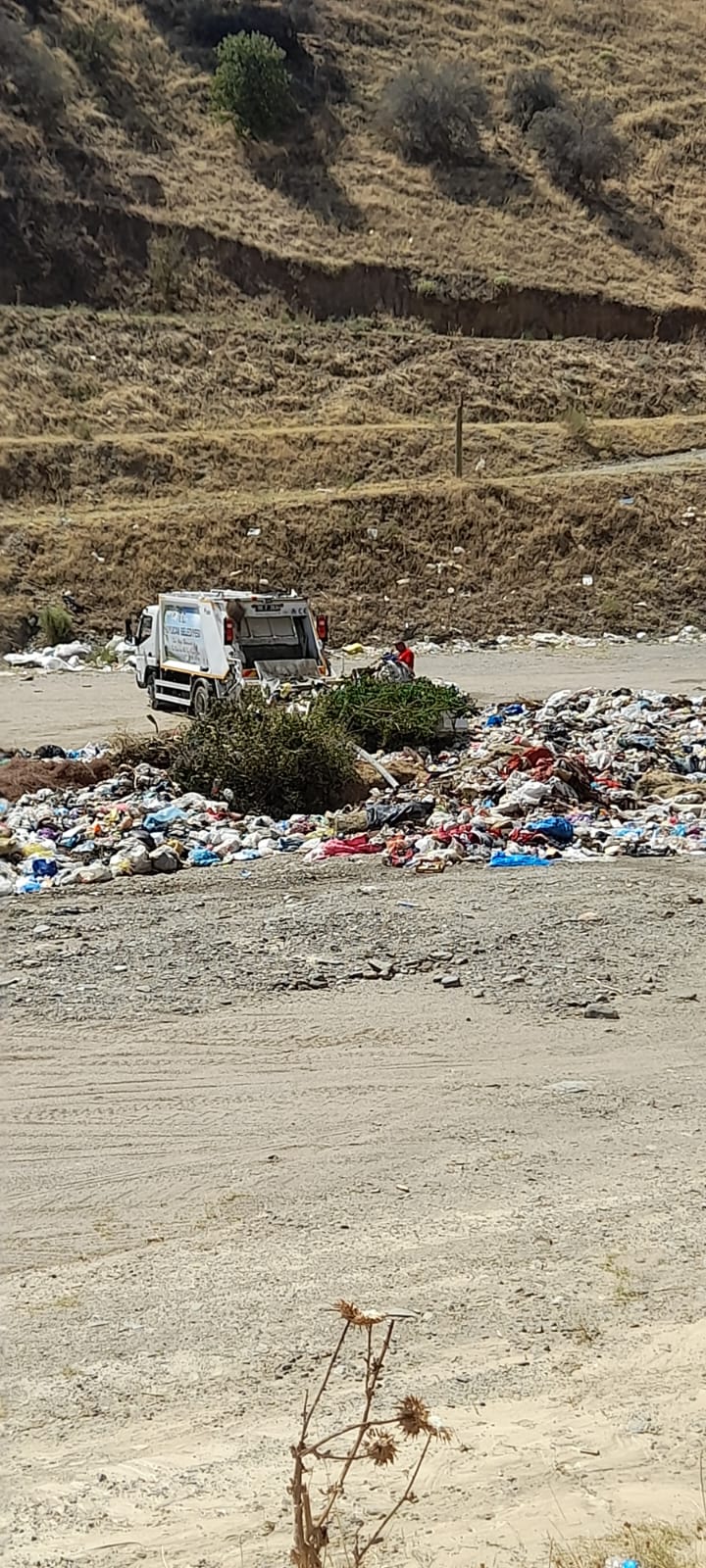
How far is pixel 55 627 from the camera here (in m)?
26.3

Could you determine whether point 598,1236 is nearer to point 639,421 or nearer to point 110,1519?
point 110,1519

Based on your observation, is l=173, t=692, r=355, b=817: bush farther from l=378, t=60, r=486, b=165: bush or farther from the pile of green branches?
l=378, t=60, r=486, b=165: bush

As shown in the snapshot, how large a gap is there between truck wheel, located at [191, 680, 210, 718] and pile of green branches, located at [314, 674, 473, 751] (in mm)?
1773

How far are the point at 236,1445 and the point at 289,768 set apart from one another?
9538mm

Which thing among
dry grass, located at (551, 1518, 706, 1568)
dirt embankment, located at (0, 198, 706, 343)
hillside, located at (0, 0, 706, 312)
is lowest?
dry grass, located at (551, 1518, 706, 1568)

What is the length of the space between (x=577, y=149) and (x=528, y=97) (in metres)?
4.77

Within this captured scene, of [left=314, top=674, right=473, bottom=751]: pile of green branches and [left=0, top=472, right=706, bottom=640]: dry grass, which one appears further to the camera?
[left=0, top=472, right=706, bottom=640]: dry grass

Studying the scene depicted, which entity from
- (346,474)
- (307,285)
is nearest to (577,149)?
(307,285)

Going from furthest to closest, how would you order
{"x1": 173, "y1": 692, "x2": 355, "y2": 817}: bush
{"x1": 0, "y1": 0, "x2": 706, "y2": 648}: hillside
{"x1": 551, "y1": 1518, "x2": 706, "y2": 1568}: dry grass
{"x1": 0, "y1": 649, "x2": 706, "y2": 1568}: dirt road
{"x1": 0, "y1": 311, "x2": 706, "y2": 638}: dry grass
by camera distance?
{"x1": 0, "y1": 0, "x2": 706, "y2": 648}: hillside → {"x1": 0, "y1": 311, "x2": 706, "y2": 638}: dry grass → {"x1": 173, "y1": 692, "x2": 355, "y2": 817}: bush → {"x1": 0, "y1": 649, "x2": 706, "y2": 1568}: dirt road → {"x1": 551, "y1": 1518, "x2": 706, "y2": 1568}: dry grass

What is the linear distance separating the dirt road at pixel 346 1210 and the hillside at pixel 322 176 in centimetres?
3568

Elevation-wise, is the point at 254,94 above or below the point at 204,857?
above

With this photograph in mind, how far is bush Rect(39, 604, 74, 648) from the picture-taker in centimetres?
2627

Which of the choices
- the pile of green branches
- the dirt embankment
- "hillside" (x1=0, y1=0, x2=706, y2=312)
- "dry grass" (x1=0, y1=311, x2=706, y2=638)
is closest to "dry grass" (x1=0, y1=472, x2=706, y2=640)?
"dry grass" (x1=0, y1=311, x2=706, y2=638)

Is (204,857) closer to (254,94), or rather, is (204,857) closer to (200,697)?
(200,697)
